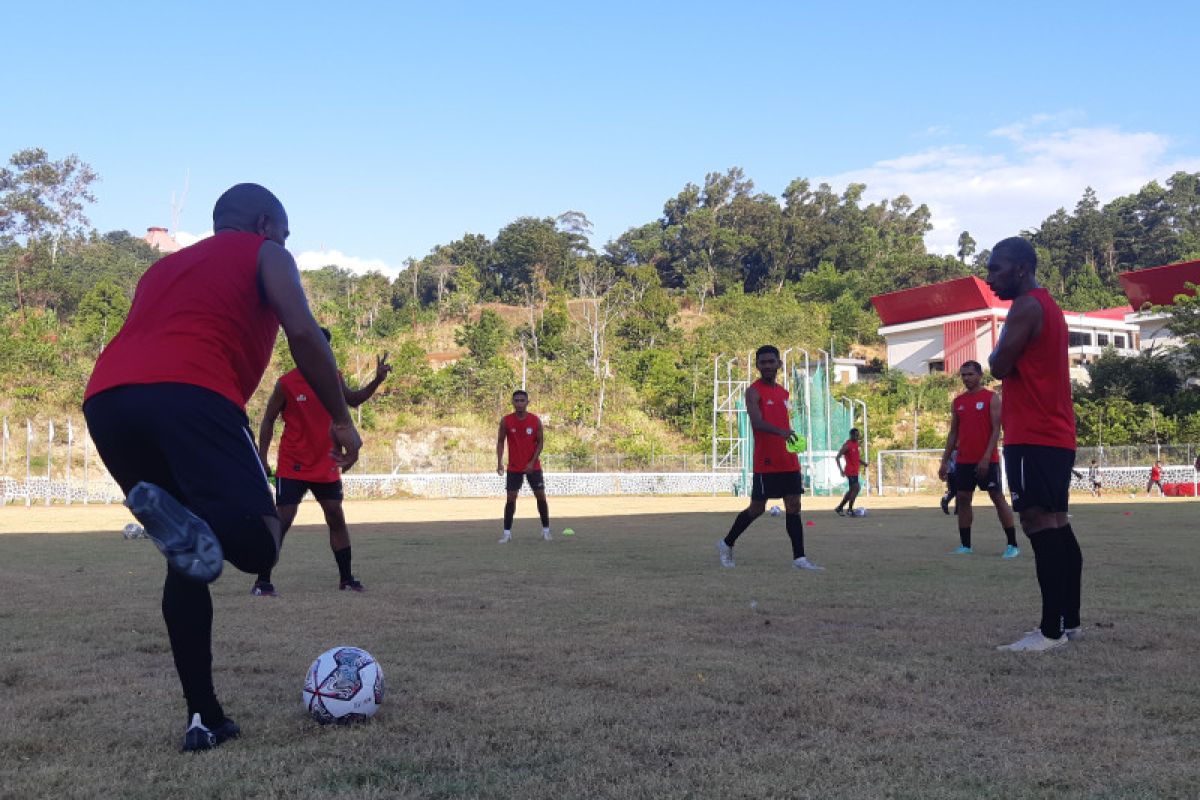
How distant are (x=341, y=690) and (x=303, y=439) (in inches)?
189

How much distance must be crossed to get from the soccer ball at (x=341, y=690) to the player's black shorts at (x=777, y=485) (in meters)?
6.10

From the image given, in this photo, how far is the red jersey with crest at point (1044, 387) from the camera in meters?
5.54

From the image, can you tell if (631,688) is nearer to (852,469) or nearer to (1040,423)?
(1040,423)

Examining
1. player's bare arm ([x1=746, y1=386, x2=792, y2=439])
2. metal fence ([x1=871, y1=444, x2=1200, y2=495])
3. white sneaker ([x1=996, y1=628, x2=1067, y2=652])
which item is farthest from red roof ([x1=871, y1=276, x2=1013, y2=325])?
white sneaker ([x1=996, y1=628, x2=1067, y2=652])

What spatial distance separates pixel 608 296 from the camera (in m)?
65.2

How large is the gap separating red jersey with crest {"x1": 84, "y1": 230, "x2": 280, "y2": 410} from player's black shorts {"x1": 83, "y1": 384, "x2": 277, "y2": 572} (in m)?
0.06

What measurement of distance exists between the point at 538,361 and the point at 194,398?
171ft

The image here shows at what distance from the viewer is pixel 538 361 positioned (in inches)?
2175

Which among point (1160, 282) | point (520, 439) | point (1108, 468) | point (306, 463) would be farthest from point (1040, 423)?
point (1160, 282)

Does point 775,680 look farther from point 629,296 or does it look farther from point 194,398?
point 629,296

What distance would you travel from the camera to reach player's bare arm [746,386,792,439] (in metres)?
9.30

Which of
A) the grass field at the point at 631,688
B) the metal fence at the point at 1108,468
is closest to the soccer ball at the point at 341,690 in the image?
the grass field at the point at 631,688

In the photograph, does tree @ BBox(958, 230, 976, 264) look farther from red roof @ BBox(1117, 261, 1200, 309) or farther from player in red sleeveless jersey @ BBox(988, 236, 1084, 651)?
player in red sleeveless jersey @ BBox(988, 236, 1084, 651)

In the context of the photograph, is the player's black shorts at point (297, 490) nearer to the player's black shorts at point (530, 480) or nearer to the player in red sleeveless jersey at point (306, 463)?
the player in red sleeveless jersey at point (306, 463)
